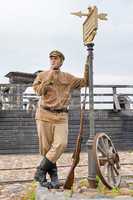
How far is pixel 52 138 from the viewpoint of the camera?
6.23 m

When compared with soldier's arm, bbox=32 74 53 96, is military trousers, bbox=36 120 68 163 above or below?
below

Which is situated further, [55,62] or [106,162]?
[55,62]

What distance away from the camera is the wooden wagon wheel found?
5926 millimetres

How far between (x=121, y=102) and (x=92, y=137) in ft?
46.5

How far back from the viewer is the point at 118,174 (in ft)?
21.1

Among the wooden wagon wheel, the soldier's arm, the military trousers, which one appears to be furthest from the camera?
the soldier's arm

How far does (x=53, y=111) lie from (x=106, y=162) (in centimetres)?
87

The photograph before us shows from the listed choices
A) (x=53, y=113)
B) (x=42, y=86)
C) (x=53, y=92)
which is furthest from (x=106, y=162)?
(x=42, y=86)

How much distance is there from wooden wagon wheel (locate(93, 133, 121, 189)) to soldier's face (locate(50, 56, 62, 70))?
97cm

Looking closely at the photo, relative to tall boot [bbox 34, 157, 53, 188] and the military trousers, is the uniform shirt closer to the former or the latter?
the military trousers

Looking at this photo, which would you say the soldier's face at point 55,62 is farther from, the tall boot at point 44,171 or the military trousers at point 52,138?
the tall boot at point 44,171

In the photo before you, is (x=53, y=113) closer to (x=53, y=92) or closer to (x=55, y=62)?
(x=53, y=92)

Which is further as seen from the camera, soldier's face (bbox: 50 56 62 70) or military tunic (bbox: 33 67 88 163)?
soldier's face (bbox: 50 56 62 70)

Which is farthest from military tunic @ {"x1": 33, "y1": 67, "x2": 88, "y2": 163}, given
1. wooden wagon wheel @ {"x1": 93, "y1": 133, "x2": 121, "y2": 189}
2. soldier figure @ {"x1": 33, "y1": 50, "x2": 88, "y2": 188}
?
wooden wagon wheel @ {"x1": 93, "y1": 133, "x2": 121, "y2": 189}
